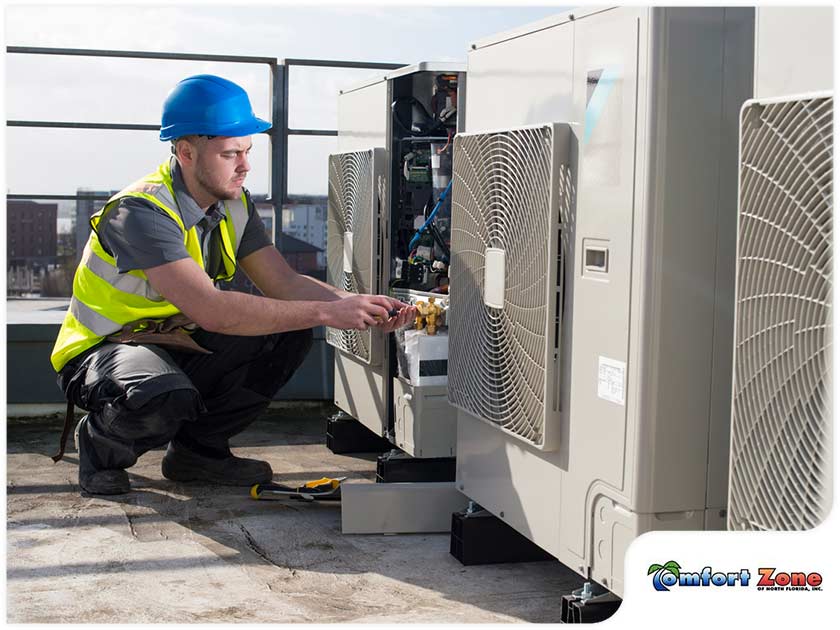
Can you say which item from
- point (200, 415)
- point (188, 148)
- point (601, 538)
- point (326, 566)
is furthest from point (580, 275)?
point (200, 415)

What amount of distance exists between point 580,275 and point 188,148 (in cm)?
158

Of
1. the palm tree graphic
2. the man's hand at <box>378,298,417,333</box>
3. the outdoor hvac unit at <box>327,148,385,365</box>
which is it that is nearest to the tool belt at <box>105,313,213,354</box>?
the outdoor hvac unit at <box>327,148,385,365</box>

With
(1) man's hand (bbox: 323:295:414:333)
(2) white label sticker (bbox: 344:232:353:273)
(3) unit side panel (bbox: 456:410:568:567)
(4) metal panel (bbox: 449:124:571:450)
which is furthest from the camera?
(2) white label sticker (bbox: 344:232:353:273)

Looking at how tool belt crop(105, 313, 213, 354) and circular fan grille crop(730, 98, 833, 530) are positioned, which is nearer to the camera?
circular fan grille crop(730, 98, 833, 530)

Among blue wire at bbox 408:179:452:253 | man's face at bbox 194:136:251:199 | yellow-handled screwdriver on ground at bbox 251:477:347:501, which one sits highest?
man's face at bbox 194:136:251:199

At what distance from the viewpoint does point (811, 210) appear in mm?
1653

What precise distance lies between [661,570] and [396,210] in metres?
2.05

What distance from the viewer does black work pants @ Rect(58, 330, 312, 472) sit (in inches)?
133

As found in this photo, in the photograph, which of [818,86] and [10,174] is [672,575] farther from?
[10,174]

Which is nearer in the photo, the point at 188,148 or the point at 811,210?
the point at 811,210

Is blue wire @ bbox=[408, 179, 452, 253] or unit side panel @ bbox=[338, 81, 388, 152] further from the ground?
unit side panel @ bbox=[338, 81, 388, 152]

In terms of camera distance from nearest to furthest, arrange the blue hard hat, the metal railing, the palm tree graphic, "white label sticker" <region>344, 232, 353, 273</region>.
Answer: the palm tree graphic, the blue hard hat, "white label sticker" <region>344, 232, 353, 273</region>, the metal railing

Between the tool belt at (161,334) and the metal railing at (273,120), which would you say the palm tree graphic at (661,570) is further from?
the metal railing at (273,120)

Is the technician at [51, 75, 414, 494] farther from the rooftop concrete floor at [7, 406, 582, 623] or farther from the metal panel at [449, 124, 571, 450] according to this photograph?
the metal panel at [449, 124, 571, 450]
